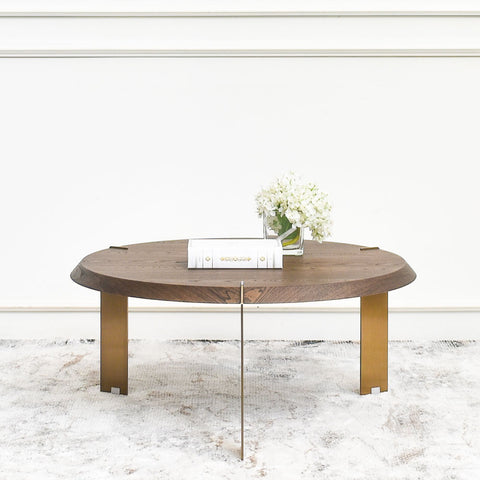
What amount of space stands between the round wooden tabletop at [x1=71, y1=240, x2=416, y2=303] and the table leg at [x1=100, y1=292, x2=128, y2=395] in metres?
0.21

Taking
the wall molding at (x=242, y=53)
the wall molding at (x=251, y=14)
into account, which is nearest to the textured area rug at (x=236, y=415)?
the wall molding at (x=242, y=53)

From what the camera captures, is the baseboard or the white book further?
the baseboard

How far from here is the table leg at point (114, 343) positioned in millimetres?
2447

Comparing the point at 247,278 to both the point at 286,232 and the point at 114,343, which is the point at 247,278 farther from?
the point at 114,343

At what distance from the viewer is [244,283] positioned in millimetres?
1812

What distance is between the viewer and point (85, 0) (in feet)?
10.2

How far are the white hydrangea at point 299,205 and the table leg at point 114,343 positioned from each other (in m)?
0.66

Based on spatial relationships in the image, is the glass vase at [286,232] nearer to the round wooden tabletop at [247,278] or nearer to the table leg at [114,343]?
the round wooden tabletop at [247,278]

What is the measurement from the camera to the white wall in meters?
3.13

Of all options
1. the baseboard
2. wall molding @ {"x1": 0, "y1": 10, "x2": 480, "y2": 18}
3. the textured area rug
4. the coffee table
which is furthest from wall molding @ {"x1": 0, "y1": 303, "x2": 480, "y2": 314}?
wall molding @ {"x1": 0, "y1": 10, "x2": 480, "y2": 18}

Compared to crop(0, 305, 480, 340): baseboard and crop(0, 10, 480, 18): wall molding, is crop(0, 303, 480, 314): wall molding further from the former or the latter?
crop(0, 10, 480, 18): wall molding

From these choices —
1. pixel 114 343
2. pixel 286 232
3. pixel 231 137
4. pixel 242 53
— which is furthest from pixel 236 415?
pixel 242 53

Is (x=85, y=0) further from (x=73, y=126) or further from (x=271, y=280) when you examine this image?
(x=271, y=280)

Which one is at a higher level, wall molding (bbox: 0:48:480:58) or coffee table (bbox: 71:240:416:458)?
wall molding (bbox: 0:48:480:58)
